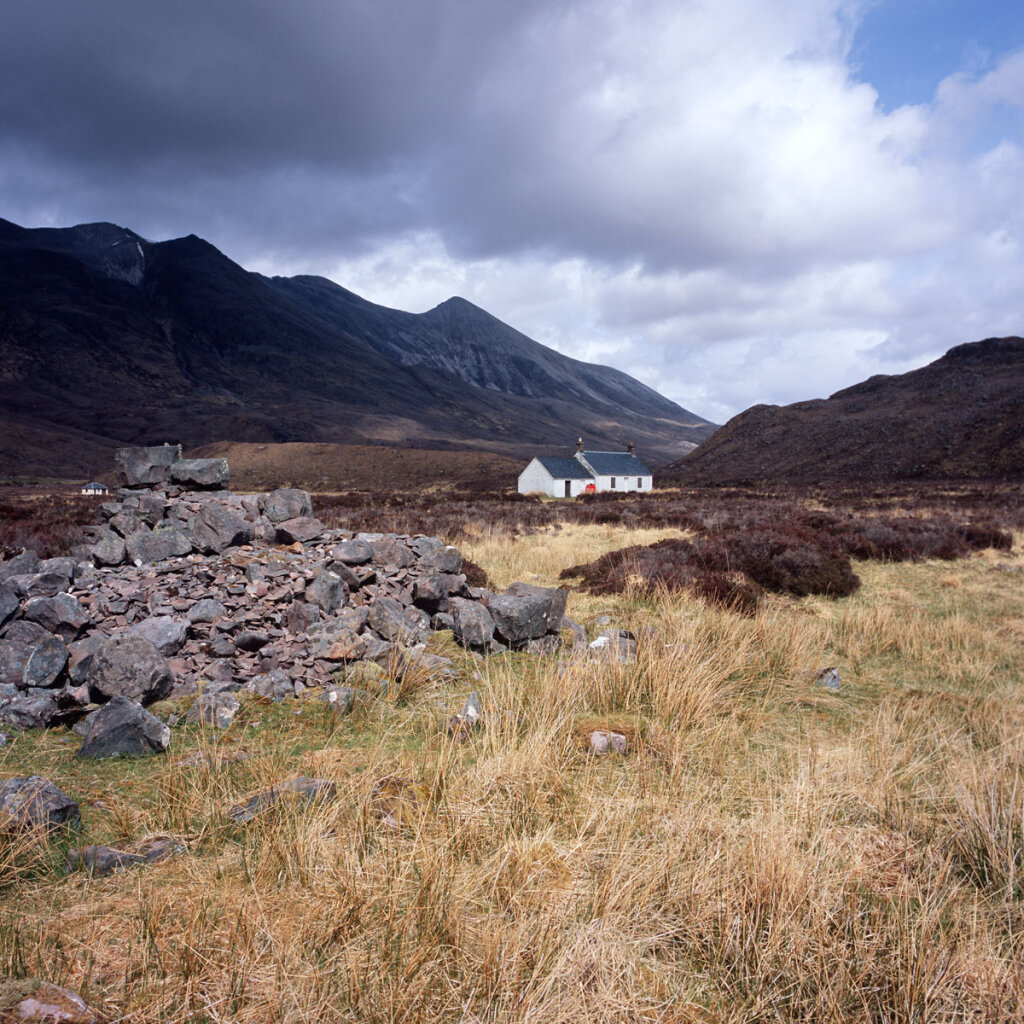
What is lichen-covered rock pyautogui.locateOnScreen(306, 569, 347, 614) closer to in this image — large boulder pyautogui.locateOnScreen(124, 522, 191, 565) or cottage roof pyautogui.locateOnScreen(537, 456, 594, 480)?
large boulder pyautogui.locateOnScreen(124, 522, 191, 565)

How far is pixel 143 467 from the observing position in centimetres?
1107

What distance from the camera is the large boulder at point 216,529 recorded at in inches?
342

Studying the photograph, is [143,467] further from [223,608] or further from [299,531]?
[223,608]

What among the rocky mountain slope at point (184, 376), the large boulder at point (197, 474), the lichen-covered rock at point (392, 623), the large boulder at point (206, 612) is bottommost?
the lichen-covered rock at point (392, 623)

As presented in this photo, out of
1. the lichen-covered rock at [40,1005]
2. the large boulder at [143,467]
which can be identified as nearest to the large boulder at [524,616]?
the lichen-covered rock at [40,1005]

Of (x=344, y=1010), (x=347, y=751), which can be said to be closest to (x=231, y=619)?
(x=347, y=751)

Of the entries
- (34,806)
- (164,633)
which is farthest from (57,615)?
(34,806)

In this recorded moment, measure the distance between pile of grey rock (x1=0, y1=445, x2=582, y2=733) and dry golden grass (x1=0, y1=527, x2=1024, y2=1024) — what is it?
0.88 metres

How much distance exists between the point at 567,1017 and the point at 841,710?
187 inches

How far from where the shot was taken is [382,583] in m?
8.67

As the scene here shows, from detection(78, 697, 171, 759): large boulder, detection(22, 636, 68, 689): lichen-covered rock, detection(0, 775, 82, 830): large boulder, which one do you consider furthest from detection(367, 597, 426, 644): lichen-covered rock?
detection(0, 775, 82, 830): large boulder

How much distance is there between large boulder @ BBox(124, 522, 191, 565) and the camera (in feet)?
27.8

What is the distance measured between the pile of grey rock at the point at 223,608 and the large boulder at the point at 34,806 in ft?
3.69

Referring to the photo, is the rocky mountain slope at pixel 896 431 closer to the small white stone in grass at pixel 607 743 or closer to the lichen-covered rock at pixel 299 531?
the lichen-covered rock at pixel 299 531
